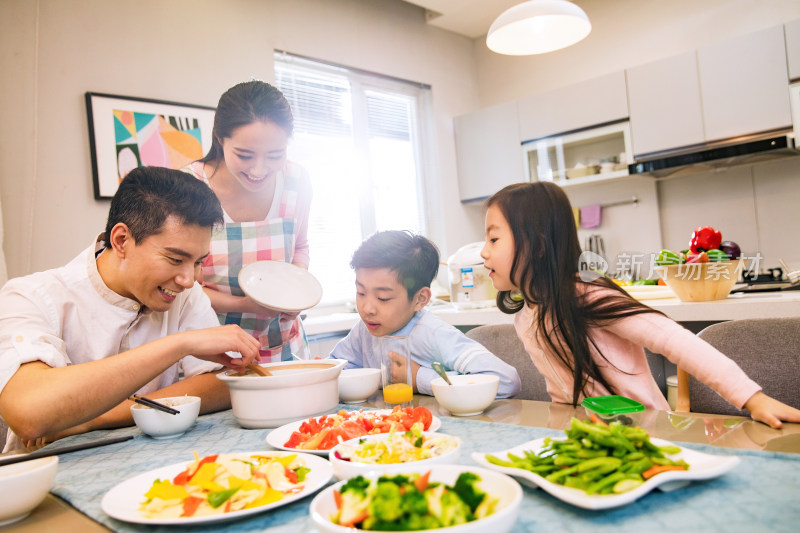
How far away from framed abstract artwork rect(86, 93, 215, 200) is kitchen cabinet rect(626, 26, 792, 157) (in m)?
2.72

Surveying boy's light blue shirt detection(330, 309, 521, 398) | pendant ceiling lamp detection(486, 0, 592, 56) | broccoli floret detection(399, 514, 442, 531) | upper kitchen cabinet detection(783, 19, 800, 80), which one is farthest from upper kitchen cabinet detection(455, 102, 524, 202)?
broccoli floret detection(399, 514, 442, 531)

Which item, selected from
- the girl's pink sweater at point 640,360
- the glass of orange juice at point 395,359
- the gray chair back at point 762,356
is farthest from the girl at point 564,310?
the glass of orange juice at point 395,359

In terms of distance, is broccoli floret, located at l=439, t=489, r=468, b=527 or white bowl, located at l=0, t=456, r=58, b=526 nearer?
broccoli floret, located at l=439, t=489, r=468, b=527

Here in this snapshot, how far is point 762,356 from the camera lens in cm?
129

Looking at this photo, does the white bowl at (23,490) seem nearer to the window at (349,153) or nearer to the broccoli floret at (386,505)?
the broccoli floret at (386,505)

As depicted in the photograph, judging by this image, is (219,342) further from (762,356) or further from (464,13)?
(464,13)

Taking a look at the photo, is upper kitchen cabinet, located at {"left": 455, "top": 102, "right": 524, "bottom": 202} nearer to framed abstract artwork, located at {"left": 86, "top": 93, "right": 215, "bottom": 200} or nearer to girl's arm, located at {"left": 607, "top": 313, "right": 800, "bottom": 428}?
framed abstract artwork, located at {"left": 86, "top": 93, "right": 215, "bottom": 200}

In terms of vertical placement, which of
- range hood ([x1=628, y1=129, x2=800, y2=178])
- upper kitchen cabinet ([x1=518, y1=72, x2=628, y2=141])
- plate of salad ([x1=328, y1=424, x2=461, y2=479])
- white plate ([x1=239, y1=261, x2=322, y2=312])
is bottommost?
plate of salad ([x1=328, y1=424, x2=461, y2=479])

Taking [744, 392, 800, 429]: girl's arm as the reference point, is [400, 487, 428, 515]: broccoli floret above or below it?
above

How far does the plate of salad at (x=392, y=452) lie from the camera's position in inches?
26.8

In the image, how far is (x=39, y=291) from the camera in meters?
1.20

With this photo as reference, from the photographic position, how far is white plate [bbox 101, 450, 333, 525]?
626 millimetres

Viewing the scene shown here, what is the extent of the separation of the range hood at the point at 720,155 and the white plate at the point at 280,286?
9.13 ft

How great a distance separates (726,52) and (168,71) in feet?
10.4
